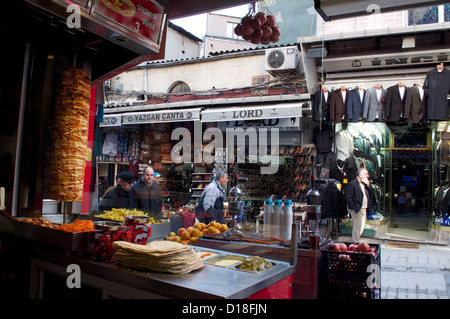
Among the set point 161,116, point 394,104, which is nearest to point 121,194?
point 161,116

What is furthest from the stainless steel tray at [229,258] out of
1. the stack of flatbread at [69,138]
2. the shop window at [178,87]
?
the shop window at [178,87]

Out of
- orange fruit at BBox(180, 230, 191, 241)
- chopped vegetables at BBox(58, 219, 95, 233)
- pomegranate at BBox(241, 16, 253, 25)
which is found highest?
pomegranate at BBox(241, 16, 253, 25)

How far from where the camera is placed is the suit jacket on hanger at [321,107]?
8523 millimetres

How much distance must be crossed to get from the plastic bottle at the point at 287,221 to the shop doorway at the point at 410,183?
26.3ft

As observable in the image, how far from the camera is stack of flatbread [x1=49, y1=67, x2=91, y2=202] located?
3053 mm

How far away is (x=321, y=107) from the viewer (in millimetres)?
8516

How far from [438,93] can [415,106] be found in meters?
0.50

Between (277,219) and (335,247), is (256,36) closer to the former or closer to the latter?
(277,219)

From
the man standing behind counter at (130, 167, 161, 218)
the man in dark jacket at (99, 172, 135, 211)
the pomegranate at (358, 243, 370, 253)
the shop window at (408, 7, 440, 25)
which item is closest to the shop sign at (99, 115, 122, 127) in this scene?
the man in dark jacket at (99, 172, 135, 211)

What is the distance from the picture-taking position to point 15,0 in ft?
8.14

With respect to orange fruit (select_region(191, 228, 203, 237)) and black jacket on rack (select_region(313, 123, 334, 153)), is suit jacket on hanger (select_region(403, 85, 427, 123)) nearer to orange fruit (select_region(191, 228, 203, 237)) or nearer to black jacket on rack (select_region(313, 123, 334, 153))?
black jacket on rack (select_region(313, 123, 334, 153))

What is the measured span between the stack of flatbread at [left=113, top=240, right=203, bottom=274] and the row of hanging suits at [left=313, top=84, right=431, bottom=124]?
7089 mm

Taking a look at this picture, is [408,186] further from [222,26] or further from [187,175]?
[222,26]
